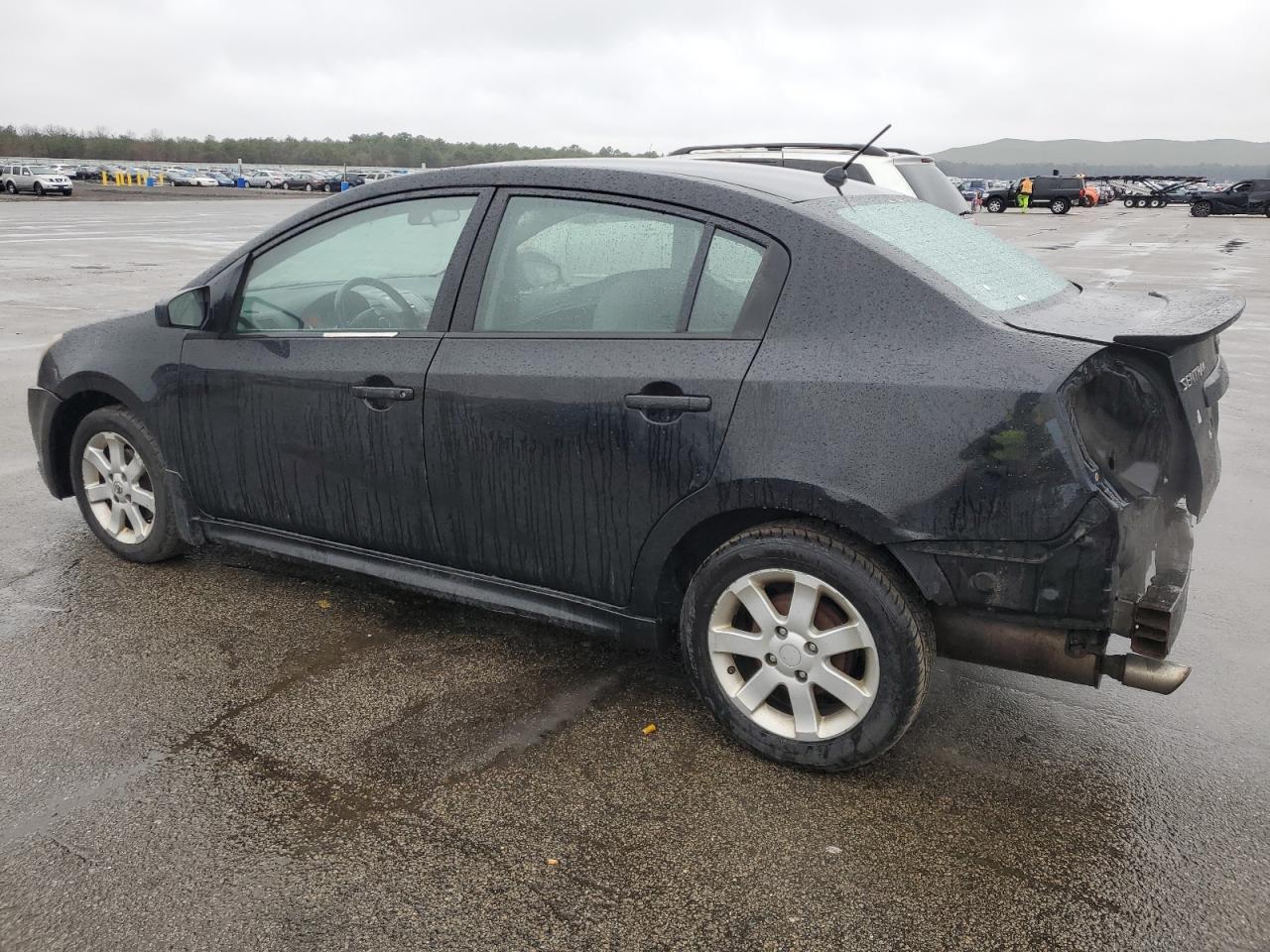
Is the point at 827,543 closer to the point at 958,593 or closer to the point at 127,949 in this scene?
the point at 958,593

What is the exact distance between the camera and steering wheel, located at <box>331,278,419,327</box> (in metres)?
3.69

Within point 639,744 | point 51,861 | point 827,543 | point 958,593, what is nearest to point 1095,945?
point 958,593

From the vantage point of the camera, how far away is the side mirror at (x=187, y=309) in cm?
411

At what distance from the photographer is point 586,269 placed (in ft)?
11.2

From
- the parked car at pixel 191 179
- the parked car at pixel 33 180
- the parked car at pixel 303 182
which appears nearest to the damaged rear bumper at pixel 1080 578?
the parked car at pixel 33 180

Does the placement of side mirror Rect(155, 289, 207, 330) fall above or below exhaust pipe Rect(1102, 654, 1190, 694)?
above

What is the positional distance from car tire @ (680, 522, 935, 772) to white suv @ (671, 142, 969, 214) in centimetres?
685

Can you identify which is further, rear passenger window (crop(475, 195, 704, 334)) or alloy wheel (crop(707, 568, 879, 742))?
rear passenger window (crop(475, 195, 704, 334))

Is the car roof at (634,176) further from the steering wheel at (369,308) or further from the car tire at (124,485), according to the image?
the car tire at (124,485)

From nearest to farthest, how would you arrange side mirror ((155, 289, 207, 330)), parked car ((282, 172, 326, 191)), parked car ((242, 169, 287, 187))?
side mirror ((155, 289, 207, 330)) → parked car ((282, 172, 326, 191)) → parked car ((242, 169, 287, 187))

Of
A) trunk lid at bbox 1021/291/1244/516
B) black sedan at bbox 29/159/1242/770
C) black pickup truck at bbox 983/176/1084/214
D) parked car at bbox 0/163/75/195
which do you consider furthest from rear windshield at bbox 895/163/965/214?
parked car at bbox 0/163/75/195

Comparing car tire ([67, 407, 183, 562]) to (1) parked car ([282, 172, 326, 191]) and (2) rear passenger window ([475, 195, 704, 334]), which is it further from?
(1) parked car ([282, 172, 326, 191])

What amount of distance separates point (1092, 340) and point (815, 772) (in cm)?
142

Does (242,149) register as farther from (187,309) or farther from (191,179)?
(187,309)
